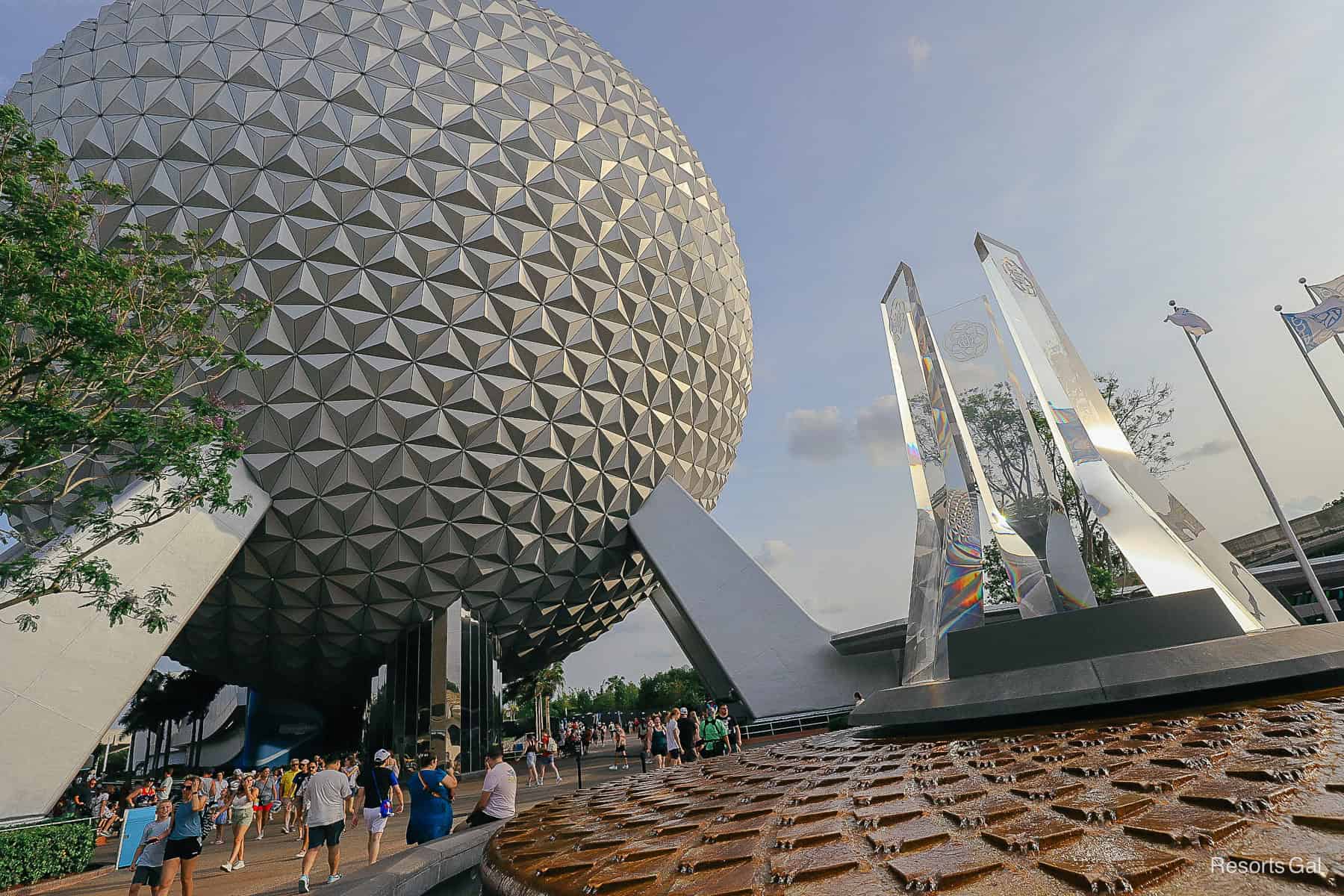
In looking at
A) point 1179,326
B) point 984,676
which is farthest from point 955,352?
point 1179,326

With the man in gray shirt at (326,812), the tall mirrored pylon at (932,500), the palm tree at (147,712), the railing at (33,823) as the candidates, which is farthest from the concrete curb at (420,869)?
the palm tree at (147,712)

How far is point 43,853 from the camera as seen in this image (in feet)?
27.9

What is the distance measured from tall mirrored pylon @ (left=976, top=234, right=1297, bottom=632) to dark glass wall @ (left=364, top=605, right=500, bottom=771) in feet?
42.4

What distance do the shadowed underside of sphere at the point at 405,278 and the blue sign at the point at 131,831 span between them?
581 centimetres

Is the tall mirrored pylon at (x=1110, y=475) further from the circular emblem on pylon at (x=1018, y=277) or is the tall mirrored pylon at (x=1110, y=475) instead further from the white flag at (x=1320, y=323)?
the white flag at (x=1320, y=323)

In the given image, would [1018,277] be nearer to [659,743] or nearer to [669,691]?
[659,743]

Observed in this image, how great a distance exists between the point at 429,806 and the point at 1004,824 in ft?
16.2

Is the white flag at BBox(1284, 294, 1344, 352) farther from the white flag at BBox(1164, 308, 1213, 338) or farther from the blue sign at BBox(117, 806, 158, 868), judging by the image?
the blue sign at BBox(117, 806, 158, 868)

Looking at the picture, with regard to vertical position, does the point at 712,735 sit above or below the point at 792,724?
above

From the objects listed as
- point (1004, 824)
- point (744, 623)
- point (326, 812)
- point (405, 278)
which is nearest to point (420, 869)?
point (1004, 824)

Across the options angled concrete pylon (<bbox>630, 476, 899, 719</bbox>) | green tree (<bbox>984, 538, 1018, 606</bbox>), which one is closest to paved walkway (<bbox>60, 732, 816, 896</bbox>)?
angled concrete pylon (<bbox>630, 476, 899, 719</bbox>)

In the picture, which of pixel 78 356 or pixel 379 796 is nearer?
pixel 78 356

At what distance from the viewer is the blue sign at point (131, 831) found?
9281 mm

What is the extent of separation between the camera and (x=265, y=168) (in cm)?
1333
